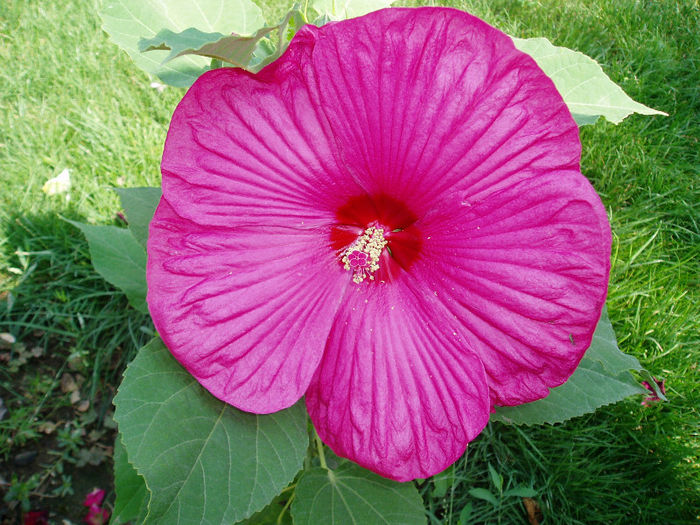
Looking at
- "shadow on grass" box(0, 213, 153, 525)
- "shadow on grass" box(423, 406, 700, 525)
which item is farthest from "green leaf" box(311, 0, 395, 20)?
"shadow on grass" box(423, 406, 700, 525)

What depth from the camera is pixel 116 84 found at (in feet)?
11.2

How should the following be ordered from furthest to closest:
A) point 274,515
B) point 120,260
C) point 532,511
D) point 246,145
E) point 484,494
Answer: point 532,511 < point 484,494 < point 120,260 < point 274,515 < point 246,145

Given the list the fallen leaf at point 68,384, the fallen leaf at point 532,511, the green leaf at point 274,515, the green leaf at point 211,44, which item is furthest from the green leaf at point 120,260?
the fallen leaf at point 532,511

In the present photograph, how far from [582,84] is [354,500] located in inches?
36.4

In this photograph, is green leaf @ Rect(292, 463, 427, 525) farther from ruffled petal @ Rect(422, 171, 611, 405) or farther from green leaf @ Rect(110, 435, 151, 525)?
ruffled petal @ Rect(422, 171, 611, 405)

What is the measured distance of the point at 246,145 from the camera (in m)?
0.82

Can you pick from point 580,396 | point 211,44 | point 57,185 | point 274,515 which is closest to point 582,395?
point 580,396

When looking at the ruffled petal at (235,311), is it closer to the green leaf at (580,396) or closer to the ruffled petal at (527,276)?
the ruffled petal at (527,276)

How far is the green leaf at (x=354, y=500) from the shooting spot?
4.04 ft

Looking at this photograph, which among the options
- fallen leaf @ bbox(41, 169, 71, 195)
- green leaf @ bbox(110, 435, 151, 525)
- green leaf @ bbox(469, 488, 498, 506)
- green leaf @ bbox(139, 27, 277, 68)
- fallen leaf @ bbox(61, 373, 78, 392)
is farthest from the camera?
fallen leaf @ bbox(41, 169, 71, 195)

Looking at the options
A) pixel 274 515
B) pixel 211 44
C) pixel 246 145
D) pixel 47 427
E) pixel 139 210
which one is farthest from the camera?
pixel 47 427

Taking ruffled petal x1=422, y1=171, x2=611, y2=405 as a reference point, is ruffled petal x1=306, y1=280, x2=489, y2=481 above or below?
below

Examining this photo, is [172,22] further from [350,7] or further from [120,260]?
[120,260]

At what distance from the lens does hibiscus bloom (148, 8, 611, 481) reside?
750 millimetres
